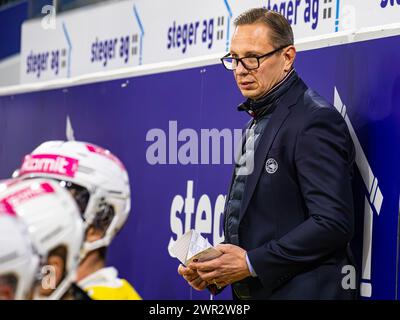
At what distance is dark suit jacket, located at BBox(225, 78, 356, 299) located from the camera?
342cm

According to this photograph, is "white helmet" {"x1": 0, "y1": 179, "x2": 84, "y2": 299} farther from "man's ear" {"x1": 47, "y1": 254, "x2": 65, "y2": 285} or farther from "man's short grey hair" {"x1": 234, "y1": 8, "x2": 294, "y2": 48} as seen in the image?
"man's short grey hair" {"x1": 234, "y1": 8, "x2": 294, "y2": 48}

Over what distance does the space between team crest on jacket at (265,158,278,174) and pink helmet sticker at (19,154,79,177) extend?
4.28 ft

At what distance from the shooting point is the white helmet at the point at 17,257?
1.71 meters

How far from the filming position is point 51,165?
2.36 metres

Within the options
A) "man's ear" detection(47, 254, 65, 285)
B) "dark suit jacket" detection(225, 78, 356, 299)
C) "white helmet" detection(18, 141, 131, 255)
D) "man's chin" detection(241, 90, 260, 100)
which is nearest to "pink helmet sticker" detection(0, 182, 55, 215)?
"man's ear" detection(47, 254, 65, 285)

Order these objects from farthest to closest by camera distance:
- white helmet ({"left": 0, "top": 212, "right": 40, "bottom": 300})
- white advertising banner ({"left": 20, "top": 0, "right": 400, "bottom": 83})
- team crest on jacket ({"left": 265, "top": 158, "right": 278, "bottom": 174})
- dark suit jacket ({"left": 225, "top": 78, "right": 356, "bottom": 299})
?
white advertising banner ({"left": 20, "top": 0, "right": 400, "bottom": 83}) < team crest on jacket ({"left": 265, "top": 158, "right": 278, "bottom": 174}) < dark suit jacket ({"left": 225, "top": 78, "right": 356, "bottom": 299}) < white helmet ({"left": 0, "top": 212, "right": 40, "bottom": 300})

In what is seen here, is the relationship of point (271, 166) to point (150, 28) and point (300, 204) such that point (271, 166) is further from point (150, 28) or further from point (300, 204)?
point (150, 28)

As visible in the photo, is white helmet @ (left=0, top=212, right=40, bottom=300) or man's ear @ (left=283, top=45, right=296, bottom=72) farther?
man's ear @ (left=283, top=45, right=296, bottom=72)

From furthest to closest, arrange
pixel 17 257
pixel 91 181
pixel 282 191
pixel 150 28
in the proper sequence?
pixel 150 28 → pixel 282 191 → pixel 91 181 → pixel 17 257

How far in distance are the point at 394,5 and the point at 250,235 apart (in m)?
1.22

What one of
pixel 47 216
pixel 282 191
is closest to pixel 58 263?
pixel 47 216

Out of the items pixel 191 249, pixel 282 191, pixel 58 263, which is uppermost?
pixel 282 191

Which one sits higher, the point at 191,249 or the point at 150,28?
the point at 150,28

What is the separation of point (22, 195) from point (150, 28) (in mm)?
4599
